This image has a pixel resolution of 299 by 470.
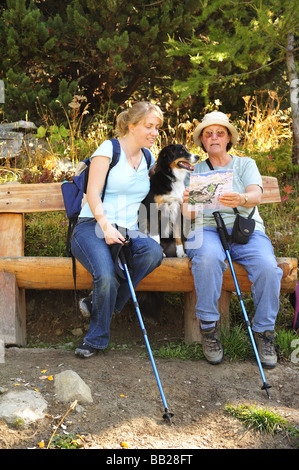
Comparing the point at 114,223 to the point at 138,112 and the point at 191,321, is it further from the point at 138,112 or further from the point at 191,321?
the point at 191,321

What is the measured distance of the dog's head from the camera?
394cm

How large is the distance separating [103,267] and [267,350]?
4.48ft

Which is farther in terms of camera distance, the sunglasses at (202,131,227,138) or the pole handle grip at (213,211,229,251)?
the sunglasses at (202,131,227,138)

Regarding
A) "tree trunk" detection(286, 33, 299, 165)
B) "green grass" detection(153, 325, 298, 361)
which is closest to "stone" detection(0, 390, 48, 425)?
"green grass" detection(153, 325, 298, 361)

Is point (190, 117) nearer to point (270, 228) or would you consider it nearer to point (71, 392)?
point (270, 228)

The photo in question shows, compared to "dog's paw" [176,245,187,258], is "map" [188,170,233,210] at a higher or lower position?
higher

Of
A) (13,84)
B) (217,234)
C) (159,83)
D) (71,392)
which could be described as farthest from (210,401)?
(159,83)

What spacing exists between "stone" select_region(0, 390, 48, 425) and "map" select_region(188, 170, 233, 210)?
1.80 meters

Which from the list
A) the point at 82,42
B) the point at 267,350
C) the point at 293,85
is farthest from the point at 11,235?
the point at 82,42

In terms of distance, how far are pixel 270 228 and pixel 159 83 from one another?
4207mm

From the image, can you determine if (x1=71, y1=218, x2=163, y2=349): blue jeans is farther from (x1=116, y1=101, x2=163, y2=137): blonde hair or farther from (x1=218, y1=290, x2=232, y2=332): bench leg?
(x1=116, y1=101, x2=163, y2=137): blonde hair

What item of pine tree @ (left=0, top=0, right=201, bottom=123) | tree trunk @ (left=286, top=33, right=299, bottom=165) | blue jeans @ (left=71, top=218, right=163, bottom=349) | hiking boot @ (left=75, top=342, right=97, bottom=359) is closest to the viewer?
blue jeans @ (left=71, top=218, right=163, bottom=349)

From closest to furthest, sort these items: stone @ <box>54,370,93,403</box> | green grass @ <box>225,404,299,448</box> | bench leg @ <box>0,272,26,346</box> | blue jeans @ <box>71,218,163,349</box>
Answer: green grass @ <box>225,404,299,448</box>, stone @ <box>54,370,93,403</box>, blue jeans @ <box>71,218,163,349</box>, bench leg @ <box>0,272,26,346</box>

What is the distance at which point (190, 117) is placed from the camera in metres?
8.22
